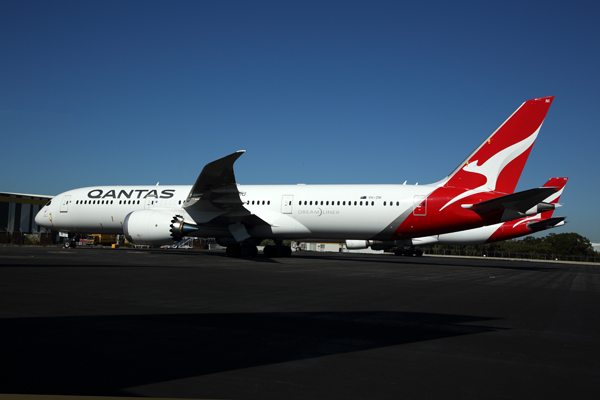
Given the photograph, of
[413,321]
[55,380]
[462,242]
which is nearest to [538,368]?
[413,321]

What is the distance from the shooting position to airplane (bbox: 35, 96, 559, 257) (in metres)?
20.2

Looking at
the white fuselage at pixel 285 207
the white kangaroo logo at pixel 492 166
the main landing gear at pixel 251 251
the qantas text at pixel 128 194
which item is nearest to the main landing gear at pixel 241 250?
the main landing gear at pixel 251 251

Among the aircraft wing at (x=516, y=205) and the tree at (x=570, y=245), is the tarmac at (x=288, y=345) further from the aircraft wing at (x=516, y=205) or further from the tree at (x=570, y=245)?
the tree at (x=570, y=245)

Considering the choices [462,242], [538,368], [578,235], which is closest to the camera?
[538,368]

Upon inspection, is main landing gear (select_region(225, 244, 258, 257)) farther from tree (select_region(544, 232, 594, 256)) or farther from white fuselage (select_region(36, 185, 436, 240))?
tree (select_region(544, 232, 594, 256))

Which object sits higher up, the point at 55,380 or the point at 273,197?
the point at 273,197

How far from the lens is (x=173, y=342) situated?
193 inches

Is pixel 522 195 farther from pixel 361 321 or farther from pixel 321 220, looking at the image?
pixel 361 321

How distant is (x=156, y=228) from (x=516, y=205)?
1729 cm

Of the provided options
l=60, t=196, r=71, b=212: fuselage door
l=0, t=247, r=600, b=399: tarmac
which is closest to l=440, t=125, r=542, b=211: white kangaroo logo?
l=0, t=247, r=600, b=399: tarmac

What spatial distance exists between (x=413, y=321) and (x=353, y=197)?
654 inches

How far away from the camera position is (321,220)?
23.8 m

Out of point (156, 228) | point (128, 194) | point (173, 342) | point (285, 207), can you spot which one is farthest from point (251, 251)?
point (173, 342)

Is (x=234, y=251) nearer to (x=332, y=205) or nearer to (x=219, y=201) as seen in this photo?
(x=219, y=201)
